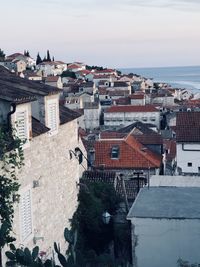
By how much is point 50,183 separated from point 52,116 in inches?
62.7

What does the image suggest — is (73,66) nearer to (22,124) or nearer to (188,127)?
(188,127)

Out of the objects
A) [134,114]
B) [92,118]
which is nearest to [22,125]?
[134,114]

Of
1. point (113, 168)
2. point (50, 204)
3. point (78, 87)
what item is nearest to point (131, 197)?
point (113, 168)

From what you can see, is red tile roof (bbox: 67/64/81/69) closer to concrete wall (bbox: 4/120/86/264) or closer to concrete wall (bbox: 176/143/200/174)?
concrete wall (bbox: 176/143/200/174)

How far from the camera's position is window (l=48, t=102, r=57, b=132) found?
12.1m

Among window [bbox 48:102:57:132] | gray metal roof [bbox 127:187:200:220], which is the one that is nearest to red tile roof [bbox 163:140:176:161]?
gray metal roof [bbox 127:187:200:220]

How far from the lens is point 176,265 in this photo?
11.5 metres

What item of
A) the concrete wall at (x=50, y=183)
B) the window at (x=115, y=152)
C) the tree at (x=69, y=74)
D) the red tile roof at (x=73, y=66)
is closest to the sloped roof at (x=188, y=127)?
the window at (x=115, y=152)

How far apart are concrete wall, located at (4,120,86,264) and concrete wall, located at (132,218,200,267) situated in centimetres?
203

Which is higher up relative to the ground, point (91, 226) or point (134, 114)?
point (91, 226)

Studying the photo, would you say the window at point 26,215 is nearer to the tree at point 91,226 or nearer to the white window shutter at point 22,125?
the white window shutter at point 22,125

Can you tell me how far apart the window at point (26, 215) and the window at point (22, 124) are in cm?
122

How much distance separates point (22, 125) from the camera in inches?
406

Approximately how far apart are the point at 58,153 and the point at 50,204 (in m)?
1.32
